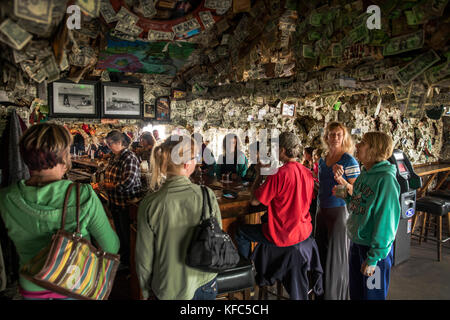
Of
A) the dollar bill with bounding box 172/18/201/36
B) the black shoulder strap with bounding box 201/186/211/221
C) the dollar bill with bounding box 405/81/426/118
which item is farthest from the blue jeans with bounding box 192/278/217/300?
the dollar bill with bounding box 172/18/201/36

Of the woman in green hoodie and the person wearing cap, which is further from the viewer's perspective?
the person wearing cap

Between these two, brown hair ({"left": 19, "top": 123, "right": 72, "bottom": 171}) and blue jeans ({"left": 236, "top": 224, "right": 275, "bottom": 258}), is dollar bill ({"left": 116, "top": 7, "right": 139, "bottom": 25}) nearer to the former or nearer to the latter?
brown hair ({"left": 19, "top": 123, "right": 72, "bottom": 171})

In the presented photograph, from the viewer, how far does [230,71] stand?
13.7 feet

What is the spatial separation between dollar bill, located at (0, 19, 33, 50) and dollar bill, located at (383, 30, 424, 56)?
8.86ft

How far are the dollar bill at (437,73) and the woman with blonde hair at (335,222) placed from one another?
2.61 ft

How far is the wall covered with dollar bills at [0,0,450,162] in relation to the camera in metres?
1.95

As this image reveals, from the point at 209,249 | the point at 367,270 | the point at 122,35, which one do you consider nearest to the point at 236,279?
the point at 209,249

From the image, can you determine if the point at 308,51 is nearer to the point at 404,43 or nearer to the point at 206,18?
the point at 404,43

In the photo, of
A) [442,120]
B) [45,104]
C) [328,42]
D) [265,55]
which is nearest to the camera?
[328,42]

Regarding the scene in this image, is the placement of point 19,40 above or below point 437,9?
below
